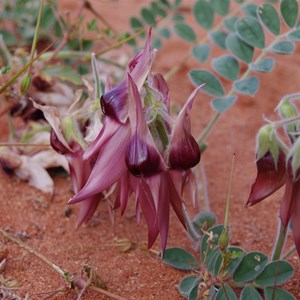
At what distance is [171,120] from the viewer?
1176mm

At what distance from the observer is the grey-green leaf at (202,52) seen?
79.7 inches

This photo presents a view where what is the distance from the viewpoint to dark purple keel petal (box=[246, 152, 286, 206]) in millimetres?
1174

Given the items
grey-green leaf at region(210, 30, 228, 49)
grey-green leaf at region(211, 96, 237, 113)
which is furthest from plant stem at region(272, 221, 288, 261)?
grey-green leaf at region(210, 30, 228, 49)

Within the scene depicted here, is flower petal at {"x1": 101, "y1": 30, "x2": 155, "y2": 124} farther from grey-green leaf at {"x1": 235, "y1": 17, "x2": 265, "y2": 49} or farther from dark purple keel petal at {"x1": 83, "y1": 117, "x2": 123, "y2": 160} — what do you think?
grey-green leaf at {"x1": 235, "y1": 17, "x2": 265, "y2": 49}

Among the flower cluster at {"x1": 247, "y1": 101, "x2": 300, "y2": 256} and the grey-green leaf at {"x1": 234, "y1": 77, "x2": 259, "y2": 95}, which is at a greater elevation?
the flower cluster at {"x1": 247, "y1": 101, "x2": 300, "y2": 256}

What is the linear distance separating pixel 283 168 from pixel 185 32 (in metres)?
1.08

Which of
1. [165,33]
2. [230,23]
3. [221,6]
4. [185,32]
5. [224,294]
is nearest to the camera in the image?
[224,294]

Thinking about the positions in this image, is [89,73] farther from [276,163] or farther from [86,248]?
[276,163]

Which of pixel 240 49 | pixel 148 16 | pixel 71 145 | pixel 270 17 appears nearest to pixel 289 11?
pixel 270 17

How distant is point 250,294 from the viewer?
4.14ft

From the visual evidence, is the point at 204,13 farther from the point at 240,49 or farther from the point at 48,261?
the point at 48,261

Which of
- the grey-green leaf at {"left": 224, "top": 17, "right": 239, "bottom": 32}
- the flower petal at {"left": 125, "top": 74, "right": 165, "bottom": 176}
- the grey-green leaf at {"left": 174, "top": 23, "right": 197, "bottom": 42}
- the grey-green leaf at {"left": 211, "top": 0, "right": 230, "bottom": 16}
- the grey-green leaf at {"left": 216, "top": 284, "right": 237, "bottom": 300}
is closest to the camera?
the flower petal at {"left": 125, "top": 74, "right": 165, "bottom": 176}

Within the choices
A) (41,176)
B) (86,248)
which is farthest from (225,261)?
(41,176)

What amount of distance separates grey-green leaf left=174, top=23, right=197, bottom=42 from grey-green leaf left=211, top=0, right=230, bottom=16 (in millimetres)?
125
